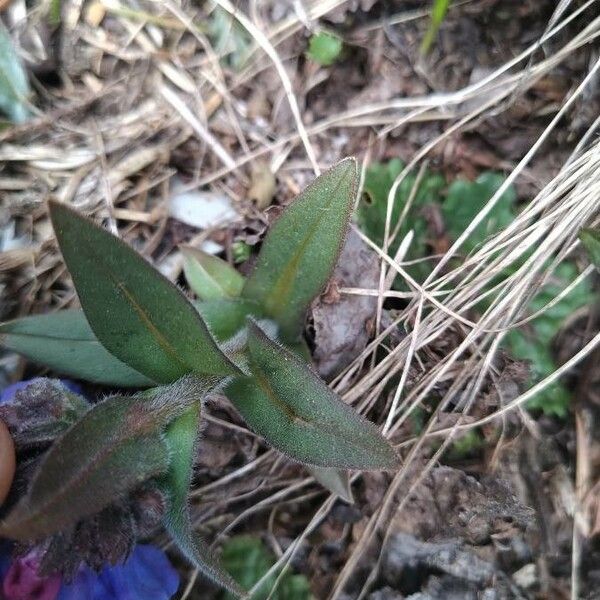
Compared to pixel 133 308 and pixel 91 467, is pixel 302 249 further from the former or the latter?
pixel 91 467

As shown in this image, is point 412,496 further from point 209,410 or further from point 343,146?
point 343,146

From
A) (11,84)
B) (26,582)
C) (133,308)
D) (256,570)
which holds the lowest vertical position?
(256,570)

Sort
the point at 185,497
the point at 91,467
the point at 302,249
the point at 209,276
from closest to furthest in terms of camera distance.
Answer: the point at 91,467, the point at 185,497, the point at 302,249, the point at 209,276

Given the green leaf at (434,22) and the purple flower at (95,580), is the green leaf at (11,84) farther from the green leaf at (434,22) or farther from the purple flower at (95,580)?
the green leaf at (434,22)

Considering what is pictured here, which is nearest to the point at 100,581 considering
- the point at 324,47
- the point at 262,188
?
the point at 262,188

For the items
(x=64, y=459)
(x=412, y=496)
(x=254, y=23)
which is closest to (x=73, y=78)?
(x=254, y=23)

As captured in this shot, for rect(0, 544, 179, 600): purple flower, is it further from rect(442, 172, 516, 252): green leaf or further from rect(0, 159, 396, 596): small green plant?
rect(442, 172, 516, 252): green leaf

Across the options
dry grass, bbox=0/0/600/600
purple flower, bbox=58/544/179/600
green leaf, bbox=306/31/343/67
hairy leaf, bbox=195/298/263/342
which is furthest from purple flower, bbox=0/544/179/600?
green leaf, bbox=306/31/343/67
